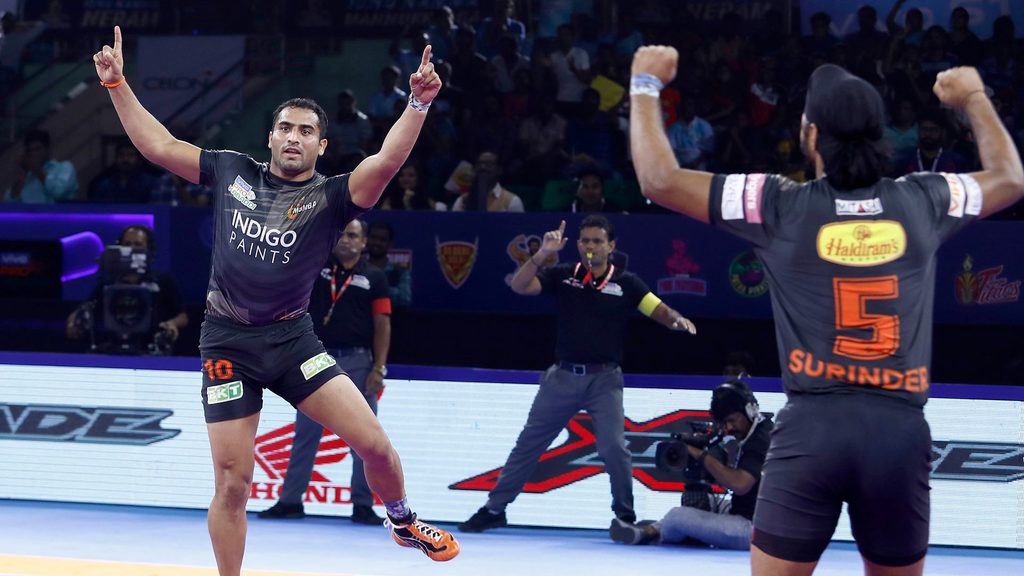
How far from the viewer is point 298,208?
19.3 ft

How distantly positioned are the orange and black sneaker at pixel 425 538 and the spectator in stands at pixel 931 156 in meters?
7.56

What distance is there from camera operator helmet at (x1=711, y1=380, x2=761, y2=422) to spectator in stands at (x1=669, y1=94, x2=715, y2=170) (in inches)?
224

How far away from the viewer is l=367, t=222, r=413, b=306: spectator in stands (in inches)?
447

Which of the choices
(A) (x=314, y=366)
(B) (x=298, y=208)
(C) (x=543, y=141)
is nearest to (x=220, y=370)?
(A) (x=314, y=366)

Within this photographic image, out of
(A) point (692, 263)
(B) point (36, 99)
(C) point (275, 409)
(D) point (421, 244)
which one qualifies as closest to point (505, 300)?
(D) point (421, 244)

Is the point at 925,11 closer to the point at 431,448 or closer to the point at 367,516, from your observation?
the point at 431,448

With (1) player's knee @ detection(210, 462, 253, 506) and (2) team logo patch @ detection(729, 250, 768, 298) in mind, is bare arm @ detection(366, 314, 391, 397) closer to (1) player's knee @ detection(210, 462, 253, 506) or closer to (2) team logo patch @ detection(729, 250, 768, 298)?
(2) team logo patch @ detection(729, 250, 768, 298)

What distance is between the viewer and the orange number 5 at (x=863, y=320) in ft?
11.7

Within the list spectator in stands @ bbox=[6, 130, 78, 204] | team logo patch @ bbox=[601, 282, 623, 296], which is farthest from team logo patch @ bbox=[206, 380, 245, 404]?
spectator in stands @ bbox=[6, 130, 78, 204]

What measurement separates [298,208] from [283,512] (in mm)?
4529

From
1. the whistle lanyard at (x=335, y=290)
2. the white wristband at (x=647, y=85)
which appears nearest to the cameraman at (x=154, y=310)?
the whistle lanyard at (x=335, y=290)

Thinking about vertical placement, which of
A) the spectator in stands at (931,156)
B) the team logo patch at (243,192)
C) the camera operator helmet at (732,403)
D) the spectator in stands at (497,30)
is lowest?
the camera operator helmet at (732,403)

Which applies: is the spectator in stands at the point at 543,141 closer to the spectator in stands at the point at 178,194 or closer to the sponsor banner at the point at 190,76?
the spectator in stands at the point at 178,194

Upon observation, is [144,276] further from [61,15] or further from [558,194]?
[61,15]
